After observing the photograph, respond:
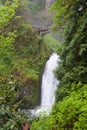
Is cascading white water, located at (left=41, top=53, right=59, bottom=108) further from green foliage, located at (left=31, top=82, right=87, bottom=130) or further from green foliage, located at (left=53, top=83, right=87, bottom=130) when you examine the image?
green foliage, located at (left=53, top=83, right=87, bottom=130)

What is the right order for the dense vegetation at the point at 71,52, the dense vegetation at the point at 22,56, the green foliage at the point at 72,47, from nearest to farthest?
the dense vegetation at the point at 71,52 < the green foliage at the point at 72,47 < the dense vegetation at the point at 22,56

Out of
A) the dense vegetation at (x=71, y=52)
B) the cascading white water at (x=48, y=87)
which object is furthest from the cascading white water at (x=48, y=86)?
the dense vegetation at (x=71, y=52)

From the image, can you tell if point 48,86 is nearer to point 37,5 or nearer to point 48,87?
point 48,87

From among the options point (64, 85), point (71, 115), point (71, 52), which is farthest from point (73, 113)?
point (71, 52)

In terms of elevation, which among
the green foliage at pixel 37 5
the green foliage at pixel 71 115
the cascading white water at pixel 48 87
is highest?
the green foliage at pixel 37 5

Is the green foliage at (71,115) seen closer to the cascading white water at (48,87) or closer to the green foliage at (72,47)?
the green foliage at (72,47)

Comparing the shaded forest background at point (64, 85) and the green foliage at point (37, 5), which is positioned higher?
the green foliage at point (37, 5)

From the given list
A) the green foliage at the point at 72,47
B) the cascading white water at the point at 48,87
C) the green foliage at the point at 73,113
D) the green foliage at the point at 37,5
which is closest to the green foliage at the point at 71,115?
the green foliage at the point at 73,113

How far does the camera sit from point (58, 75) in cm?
1089

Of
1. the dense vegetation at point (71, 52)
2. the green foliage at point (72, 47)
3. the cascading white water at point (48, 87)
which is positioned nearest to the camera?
the dense vegetation at point (71, 52)

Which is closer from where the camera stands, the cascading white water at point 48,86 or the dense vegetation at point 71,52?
the dense vegetation at point 71,52

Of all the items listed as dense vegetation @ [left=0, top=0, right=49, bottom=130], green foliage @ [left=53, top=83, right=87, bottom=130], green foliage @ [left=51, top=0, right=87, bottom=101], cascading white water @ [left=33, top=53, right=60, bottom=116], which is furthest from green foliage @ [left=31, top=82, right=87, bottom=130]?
cascading white water @ [left=33, top=53, right=60, bottom=116]

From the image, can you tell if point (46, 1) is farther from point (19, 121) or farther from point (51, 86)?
point (19, 121)

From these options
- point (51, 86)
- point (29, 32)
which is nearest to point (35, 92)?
point (51, 86)
